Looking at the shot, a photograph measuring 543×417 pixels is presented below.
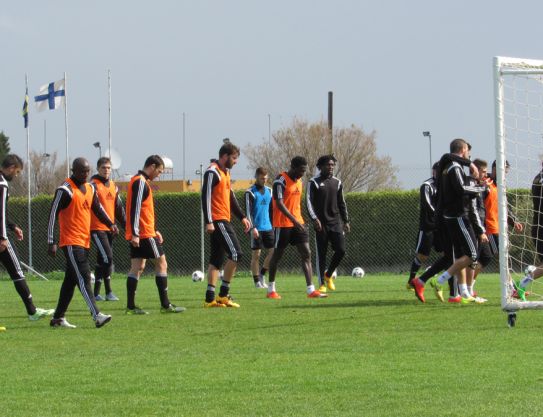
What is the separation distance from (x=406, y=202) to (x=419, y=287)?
48.5ft

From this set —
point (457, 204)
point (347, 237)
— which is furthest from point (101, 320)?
point (347, 237)

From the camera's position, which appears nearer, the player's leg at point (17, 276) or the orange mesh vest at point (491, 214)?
the player's leg at point (17, 276)

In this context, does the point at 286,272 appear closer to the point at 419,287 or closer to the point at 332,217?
the point at 332,217

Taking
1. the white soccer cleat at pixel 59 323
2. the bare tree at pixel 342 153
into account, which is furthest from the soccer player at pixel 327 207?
the bare tree at pixel 342 153

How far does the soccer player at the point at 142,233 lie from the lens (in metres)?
14.1

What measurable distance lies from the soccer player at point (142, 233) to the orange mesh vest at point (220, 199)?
824mm

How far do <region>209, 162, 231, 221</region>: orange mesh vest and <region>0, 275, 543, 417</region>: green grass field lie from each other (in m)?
1.32

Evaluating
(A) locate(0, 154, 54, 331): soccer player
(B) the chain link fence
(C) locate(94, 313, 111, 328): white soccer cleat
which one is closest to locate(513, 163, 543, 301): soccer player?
(C) locate(94, 313, 111, 328): white soccer cleat

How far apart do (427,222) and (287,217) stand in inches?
86.7

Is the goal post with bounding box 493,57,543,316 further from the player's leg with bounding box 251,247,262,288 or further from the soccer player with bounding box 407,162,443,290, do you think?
the player's leg with bounding box 251,247,262,288

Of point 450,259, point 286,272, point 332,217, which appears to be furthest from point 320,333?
point 286,272

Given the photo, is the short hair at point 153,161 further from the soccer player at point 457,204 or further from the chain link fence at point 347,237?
the chain link fence at point 347,237

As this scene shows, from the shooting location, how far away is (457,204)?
13727mm

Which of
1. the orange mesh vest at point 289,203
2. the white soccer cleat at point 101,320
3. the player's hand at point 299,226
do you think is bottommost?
the white soccer cleat at point 101,320
